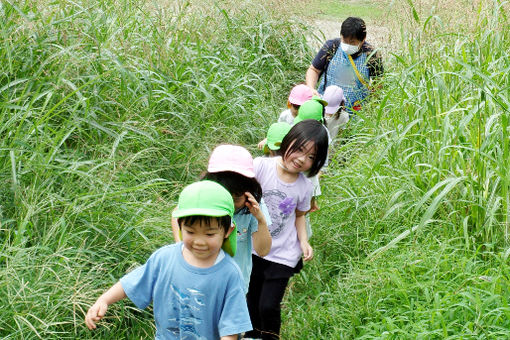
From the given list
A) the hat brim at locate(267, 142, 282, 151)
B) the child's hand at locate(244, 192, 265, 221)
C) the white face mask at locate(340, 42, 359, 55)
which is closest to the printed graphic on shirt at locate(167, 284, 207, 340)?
the child's hand at locate(244, 192, 265, 221)

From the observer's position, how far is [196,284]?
2125mm

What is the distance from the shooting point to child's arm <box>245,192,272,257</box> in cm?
244

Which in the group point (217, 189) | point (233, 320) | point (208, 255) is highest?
point (217, 189)

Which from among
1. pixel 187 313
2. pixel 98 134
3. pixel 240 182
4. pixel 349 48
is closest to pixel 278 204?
pixel 240 182

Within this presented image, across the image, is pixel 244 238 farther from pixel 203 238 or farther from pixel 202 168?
pixel 202 168

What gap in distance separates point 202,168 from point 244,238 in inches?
61.6

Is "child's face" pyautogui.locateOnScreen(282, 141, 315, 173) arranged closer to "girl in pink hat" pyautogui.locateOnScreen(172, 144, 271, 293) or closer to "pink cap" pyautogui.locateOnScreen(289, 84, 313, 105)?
"girl in pink hat" pyautogui.locateOnScreen(172, 144, 271, 293)

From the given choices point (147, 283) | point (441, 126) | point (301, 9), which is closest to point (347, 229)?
point (441, 126)

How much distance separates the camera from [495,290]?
265 centimetres

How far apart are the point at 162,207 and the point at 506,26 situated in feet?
8.33

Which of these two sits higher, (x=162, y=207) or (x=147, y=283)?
(x=162, y=207)

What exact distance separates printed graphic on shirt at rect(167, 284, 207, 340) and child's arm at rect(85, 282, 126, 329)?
182 millimetres

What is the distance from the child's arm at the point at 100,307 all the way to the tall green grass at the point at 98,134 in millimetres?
412

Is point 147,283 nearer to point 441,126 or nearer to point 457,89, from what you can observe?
point 441,126
